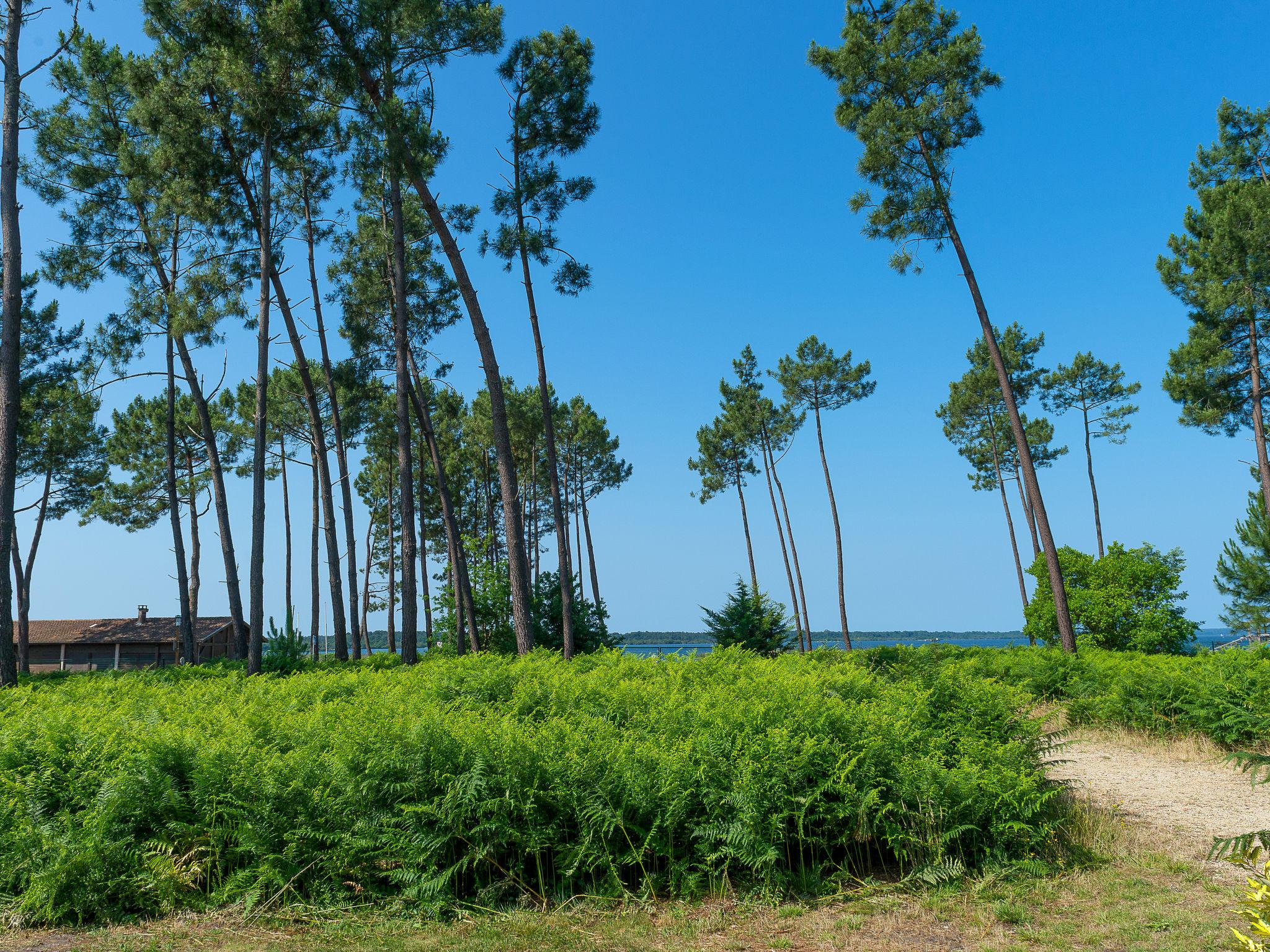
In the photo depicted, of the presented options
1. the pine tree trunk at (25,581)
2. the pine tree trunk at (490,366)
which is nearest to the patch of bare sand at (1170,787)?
the pine tree trunk at (490,366)

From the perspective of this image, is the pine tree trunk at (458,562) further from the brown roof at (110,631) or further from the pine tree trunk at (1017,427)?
the brown roof at (110,631)

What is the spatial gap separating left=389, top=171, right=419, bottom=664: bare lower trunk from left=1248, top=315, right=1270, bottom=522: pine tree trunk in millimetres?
20624

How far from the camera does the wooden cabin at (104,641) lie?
1340 inches

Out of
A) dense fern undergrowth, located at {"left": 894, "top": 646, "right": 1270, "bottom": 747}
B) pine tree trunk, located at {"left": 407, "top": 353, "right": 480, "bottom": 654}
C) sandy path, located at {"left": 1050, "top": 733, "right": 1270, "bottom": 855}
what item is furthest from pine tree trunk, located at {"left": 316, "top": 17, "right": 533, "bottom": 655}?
sandy path, located at {"left": 1050, "top": 733, "right": 1270, "bottom": 855}

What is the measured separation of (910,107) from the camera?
1503cm

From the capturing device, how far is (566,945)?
3.63 metres

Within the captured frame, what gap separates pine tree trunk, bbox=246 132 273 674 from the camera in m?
13.0

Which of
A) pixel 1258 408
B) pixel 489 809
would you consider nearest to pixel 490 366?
pixel 489 809

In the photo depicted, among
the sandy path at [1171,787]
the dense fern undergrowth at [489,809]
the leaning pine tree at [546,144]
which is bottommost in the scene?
the sandy path at [1171,787]

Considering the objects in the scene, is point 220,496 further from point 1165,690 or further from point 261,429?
point 1165,690

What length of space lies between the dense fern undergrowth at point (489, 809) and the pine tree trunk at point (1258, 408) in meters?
18.9

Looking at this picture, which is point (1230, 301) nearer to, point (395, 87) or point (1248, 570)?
point (1248, 570)

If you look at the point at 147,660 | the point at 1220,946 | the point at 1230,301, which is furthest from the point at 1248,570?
the point at 147,660

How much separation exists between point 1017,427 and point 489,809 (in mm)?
13246
